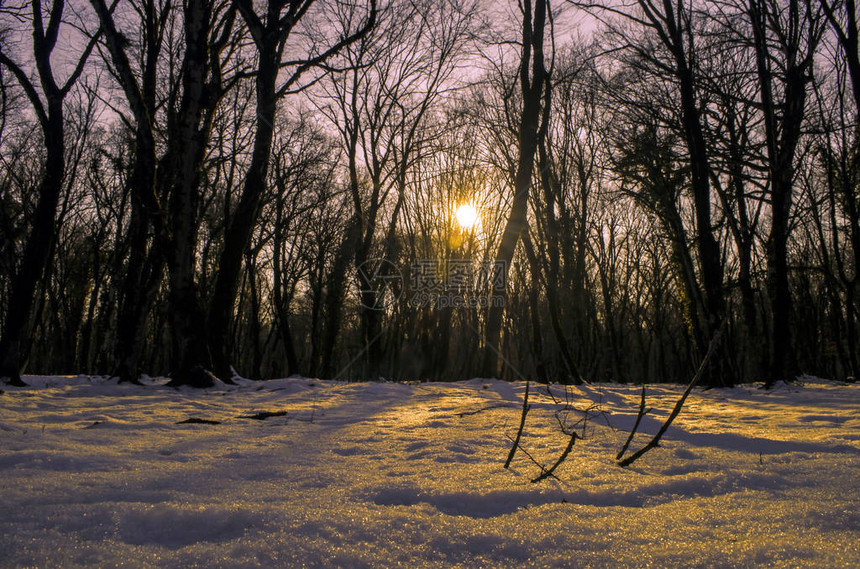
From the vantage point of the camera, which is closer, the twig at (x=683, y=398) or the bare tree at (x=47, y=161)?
the twig at (x=683, y=398)

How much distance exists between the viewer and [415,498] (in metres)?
1.41

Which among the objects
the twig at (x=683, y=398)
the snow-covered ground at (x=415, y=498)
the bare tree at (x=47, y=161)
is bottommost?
the snow-covered ground at (x=415, y=498)

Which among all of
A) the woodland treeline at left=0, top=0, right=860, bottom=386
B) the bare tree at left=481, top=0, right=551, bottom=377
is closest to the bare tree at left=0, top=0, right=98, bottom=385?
the woodland treeline at left=0, top=0, right=860, bottom=386

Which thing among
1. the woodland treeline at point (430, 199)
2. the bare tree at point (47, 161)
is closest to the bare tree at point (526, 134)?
the woodland treeline at point (430, 199)

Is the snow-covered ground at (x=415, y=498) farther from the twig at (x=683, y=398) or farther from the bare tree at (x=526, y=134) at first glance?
the bare tree at (x=526, y=134)

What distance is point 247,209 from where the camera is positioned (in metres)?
6.76

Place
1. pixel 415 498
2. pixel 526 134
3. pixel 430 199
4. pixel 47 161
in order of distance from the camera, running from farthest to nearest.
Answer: pixel 430 199 < pixel 526 134 < pixel 47 161 < pixel 415 498

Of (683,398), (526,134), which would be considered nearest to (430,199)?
(526,134)

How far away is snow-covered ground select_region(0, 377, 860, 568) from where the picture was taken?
98 cm

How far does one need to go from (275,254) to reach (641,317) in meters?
18.5

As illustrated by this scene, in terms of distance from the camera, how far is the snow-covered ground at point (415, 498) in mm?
980

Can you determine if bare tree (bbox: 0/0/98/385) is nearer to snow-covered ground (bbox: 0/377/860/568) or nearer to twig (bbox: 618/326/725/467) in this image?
snow-covered ground (bbox: 0/377/860/568)

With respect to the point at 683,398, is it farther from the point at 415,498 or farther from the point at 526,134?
the point at 526,134

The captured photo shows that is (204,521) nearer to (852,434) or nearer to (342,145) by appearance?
(852,434)
